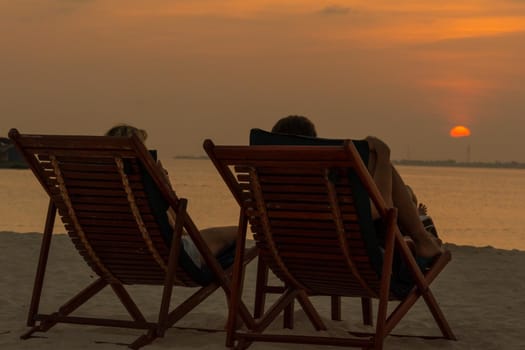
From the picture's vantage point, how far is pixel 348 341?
5293mm

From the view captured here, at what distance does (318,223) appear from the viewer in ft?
17.0

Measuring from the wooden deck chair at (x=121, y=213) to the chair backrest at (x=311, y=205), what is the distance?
1.08 feet

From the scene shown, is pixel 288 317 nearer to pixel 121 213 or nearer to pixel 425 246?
pixel 425 246

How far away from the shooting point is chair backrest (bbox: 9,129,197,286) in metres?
5.38

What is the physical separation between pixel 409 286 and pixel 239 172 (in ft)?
3.64

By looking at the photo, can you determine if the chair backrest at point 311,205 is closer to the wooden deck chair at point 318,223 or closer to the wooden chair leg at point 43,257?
the wooden deck chair at point 318,223

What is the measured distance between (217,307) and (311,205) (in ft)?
9.30

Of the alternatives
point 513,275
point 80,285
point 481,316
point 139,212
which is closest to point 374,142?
point 139,212

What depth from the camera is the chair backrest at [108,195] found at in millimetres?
5379

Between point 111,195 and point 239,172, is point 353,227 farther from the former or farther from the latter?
point 111,195

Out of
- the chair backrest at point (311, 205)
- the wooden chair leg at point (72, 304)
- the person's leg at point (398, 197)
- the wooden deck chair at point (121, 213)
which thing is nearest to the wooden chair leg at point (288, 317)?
the wooden deck chair at point (121, 213)

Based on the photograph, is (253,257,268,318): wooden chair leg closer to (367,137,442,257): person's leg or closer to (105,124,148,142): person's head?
(367,137,442,257): person's leg

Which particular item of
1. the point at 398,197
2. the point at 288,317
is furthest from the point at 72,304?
the point at 398,197

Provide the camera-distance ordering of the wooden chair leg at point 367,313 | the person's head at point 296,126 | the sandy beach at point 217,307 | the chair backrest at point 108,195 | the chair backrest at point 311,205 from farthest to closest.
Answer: the wooden chair leg at point 367,313
the sandy beach at point 217,307
the person's head at point 296,126
the chair backrest at point 108,195
the chair backrest at point 311,205
